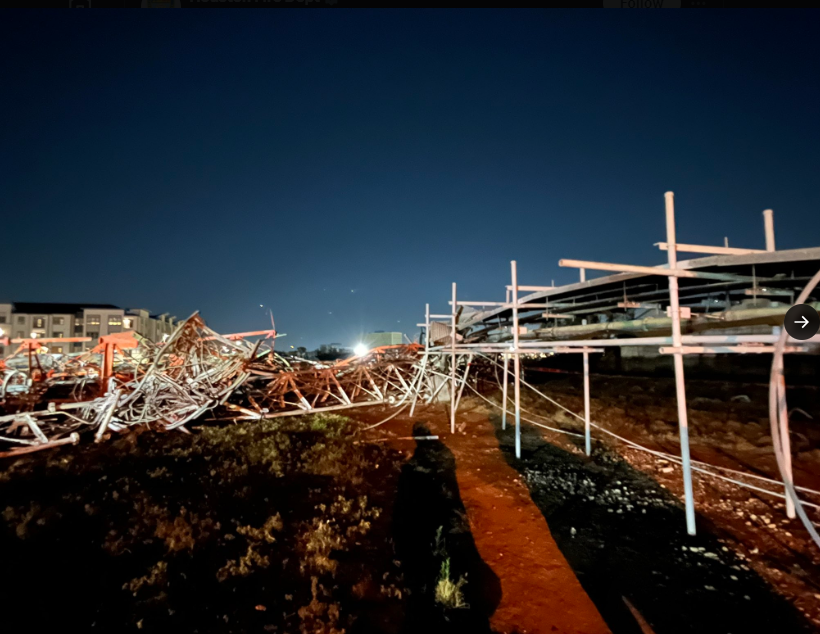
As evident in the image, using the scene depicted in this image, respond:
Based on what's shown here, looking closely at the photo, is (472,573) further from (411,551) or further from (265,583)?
(265,583)

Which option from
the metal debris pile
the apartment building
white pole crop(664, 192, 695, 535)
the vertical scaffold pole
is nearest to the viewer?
the vertical scaffold pole

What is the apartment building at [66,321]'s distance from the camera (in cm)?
4841

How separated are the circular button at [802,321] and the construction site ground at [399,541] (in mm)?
3024

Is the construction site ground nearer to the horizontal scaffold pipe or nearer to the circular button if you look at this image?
the horizontal scaffold pipe

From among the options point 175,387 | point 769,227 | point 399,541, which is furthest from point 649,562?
point 175,387

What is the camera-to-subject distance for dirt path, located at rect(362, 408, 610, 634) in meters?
3.71

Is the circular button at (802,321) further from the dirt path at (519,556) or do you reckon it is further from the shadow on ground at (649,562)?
the dirt path at (519,556)

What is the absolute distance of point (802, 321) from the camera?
8.60 feet

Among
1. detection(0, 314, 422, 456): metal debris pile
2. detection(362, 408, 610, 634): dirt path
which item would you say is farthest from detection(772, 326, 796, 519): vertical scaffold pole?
detection(0, 314, 422, 456): metal debris pile

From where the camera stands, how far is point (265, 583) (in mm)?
4191

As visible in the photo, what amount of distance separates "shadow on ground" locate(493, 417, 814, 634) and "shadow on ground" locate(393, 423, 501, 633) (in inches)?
47.9

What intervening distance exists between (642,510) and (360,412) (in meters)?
10.4

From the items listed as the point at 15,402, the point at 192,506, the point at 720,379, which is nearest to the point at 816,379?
the point at 720,379

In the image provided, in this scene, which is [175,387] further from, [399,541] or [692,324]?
[692,324]
